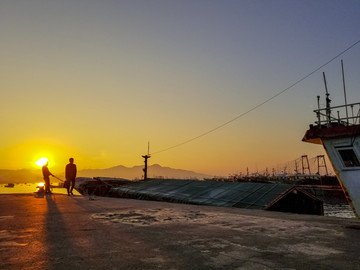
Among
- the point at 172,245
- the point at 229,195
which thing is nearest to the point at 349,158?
the point at 229,195

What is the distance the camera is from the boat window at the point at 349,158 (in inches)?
511

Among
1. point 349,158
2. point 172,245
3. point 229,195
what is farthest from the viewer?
point 229,195

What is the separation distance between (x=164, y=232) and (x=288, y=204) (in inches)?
719

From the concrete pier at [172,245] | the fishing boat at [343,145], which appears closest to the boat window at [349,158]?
the fishing boat at [343,145]

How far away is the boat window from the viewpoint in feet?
42.5

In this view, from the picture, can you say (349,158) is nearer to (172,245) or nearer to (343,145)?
(343,145)

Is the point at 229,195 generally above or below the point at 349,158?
below

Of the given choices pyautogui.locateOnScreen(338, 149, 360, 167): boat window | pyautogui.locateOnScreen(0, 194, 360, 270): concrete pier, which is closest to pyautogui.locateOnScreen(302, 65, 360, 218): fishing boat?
pyautogui.locateOnScreen(338, 149, 360, 167): boat window

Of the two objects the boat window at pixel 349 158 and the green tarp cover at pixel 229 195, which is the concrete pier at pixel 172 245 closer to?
the boat window at pixel 349 158

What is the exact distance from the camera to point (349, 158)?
1336cm

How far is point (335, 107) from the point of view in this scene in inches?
556

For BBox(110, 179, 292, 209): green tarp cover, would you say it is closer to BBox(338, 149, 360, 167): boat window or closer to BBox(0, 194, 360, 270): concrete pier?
BBox(338, 149, 360, 167): boat window

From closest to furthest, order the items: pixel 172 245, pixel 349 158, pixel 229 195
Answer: pixel 172 245 < pixel 349 158 < pixel 229 195

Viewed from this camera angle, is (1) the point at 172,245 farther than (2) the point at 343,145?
No
